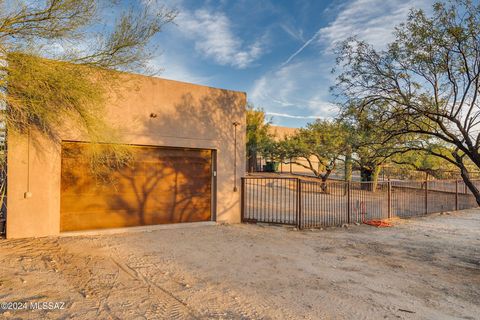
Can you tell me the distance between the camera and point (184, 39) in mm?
9602

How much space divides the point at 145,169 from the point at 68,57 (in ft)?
12.9

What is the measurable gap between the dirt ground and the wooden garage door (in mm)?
821

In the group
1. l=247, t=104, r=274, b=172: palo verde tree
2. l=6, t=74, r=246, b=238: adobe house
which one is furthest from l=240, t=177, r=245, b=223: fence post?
l=247, t=104, r=274, b=172: palo verde tree

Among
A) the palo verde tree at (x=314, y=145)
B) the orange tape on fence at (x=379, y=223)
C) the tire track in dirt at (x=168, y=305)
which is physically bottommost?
the orange tape on fence at (x=379, y=223)

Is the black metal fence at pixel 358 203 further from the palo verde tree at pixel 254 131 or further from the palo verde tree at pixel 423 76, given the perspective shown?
the palo verde tree at pixel 254 131

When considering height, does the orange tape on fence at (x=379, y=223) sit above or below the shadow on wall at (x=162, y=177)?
below

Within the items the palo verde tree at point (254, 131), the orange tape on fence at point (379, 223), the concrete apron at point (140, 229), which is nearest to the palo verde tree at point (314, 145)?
the palo verde tree at point (254, 131)

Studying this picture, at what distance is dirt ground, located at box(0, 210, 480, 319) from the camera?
13.8 ft

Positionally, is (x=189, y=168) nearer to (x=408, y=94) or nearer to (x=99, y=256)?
(x=99, y=256)

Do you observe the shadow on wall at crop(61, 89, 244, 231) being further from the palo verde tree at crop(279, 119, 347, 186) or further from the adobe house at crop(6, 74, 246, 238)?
the palo verde tree at crop(279, 119, 347, 186)

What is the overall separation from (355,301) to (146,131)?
23.2 ft

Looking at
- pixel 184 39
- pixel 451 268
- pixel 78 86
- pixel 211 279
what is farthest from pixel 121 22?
pixel 451 268

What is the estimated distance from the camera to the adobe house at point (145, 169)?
7.64m

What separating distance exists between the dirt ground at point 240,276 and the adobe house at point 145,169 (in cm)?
85
